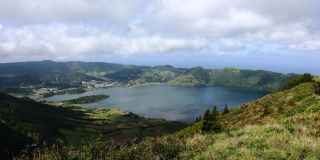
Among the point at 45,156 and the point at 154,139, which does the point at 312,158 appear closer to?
the point at 154,139

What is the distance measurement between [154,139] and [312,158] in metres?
5.86

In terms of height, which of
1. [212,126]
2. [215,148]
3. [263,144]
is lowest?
[212,126]

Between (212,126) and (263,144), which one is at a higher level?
(263,144)

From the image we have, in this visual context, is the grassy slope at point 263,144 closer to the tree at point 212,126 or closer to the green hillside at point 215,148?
the green hillside at point 215,148

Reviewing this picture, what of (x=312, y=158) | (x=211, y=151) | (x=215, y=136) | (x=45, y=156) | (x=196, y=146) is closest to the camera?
(x=312, y=158)

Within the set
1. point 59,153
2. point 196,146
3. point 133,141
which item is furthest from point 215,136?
point 59,153

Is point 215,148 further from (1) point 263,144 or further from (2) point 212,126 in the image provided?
(2) point 212,126

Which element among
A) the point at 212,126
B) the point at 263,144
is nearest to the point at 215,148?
the point at 263,144

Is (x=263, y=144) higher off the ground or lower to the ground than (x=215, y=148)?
higher

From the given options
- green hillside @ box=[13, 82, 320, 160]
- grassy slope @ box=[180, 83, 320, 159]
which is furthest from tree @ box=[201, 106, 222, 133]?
green hillside @ box=[13, 82, 320, 160]

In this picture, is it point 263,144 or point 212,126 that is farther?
point 212,126

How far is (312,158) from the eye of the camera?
407 inches

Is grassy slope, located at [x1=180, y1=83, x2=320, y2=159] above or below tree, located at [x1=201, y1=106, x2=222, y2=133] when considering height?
above

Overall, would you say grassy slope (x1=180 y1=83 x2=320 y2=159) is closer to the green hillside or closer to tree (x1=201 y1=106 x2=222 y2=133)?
the green hillside
